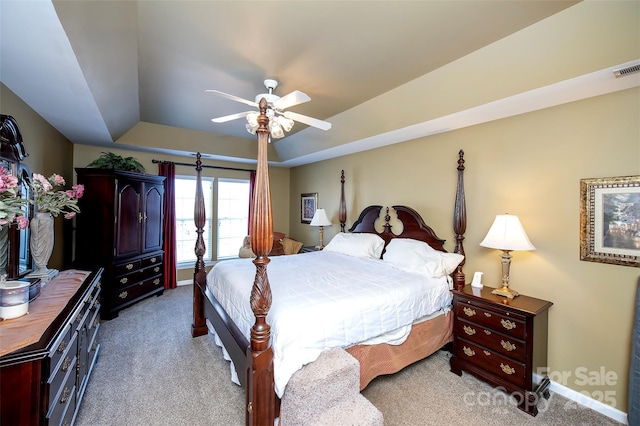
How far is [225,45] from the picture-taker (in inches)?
84.5

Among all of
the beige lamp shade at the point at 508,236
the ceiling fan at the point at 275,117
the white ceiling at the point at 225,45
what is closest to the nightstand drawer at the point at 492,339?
the beige lamp shade at the point at 508,236

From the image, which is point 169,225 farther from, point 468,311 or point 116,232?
point 468,311

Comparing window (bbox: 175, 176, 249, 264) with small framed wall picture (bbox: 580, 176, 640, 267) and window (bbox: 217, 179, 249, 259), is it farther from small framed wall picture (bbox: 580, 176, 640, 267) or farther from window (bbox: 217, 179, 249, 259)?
small framed wall picture (bbox: 580, 176, 640, 267)

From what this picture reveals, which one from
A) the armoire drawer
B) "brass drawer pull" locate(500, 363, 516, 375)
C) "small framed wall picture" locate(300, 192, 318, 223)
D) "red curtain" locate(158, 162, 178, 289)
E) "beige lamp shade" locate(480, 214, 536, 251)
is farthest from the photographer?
"small framed wall picture" locate(300, 192, 318, 223)

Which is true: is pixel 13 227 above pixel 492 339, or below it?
above

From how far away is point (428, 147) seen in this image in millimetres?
3316

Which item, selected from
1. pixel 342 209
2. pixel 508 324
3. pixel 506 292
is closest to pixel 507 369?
pixel 508 324

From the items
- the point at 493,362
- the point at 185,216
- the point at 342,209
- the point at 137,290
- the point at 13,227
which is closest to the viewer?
the point at 13,227

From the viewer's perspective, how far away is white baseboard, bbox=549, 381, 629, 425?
6.35ft

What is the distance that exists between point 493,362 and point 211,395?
2.36 meters

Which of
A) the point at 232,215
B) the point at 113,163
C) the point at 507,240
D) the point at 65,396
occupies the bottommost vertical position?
the point at 65,396

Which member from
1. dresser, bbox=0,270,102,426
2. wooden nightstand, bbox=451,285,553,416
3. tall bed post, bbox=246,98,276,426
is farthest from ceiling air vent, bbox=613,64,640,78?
dresser, bbox=0,270,102,426

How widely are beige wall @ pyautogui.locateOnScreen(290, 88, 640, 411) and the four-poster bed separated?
0.24 m

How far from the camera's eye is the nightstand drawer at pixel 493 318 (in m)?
2.08
